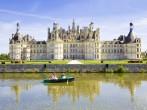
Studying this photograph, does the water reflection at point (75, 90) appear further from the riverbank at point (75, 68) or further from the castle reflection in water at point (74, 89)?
the riverbank at point (75, 68)

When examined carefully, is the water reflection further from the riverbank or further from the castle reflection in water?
the riverbank

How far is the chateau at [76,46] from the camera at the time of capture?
82.4m

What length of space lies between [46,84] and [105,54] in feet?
177

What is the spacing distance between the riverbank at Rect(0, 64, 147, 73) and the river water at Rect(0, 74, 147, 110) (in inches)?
464

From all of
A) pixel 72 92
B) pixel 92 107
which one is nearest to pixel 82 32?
pixel 72 92

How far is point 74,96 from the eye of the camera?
24359 millimetres

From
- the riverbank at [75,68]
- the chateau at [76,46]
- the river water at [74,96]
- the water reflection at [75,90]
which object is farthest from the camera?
the chateau at [76,46]

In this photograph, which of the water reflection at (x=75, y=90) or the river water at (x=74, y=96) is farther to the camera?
the water reflection at (x=75, y=90)

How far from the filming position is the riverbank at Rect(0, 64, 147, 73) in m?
44.6

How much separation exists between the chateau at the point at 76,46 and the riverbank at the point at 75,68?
36349 mm

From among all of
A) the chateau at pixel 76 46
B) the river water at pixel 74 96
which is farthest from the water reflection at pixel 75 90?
the chateau at pixel 76 46

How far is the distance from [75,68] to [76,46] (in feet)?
126

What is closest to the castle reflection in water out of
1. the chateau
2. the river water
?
the river water

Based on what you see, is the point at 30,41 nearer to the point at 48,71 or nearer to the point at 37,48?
the point at 37,48
